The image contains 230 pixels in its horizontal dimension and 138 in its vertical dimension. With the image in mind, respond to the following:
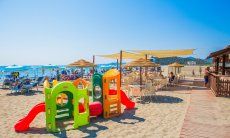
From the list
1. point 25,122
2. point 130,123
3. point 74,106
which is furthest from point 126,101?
point 25,122

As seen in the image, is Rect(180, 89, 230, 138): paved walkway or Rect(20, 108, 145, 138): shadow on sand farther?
Rect(20, 108, 145, 138): shadow on sand

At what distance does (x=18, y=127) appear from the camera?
6.48m

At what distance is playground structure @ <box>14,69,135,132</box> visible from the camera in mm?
6387

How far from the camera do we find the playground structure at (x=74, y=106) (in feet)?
21.0

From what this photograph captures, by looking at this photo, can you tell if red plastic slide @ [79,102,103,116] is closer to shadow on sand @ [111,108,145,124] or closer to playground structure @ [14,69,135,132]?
playground structure @ [14,69,135,132]

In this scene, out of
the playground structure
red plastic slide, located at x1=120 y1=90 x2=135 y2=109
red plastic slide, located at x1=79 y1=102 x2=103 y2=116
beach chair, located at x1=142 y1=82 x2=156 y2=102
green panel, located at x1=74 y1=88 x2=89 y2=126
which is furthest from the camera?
beach chair, located at x1=142 y1=82 x2=156 y2=102

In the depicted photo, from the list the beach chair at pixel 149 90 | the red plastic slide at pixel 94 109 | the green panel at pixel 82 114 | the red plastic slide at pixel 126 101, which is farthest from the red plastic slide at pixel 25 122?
the beach chair at pixel 149 90

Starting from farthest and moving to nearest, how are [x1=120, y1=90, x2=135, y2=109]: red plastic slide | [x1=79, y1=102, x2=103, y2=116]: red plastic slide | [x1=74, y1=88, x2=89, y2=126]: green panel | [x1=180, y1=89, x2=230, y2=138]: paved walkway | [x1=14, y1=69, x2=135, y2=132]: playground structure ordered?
[x1=120, y1=90, x2=135, y2=109]: red plastic slide, [x1=79, y1=102, x2=103, y2=116]: red plastic slide, [x1=74, y1=88, x2=89, y2=126]: green panel, [x1=14, y1=69, x2=135, y2=132]: playground structure, [x1=180, y1=89, x2=230, y2=138]: paved walkway

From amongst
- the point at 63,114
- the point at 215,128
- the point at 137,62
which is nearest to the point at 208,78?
the point at 137,62

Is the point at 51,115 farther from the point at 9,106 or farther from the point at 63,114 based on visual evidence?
the point at 9,106

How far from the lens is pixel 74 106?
6820 millimetres

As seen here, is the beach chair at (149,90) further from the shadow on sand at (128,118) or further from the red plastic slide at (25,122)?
the red plastic slide at (25,122)

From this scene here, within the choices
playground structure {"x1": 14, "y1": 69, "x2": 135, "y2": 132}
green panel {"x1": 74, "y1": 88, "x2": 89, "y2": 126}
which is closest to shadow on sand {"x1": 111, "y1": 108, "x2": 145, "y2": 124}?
playground structure {"x1": 14, "y1": 69, "x2": 135, "y2": 132}

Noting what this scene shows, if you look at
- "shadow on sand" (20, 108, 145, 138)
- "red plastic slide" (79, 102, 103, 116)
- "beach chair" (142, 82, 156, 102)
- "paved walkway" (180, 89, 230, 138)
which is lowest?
"shadow on sand" (20, 108, 145, 138)
